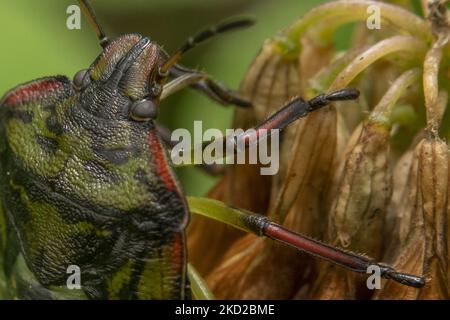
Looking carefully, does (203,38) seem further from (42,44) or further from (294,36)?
(42,44)

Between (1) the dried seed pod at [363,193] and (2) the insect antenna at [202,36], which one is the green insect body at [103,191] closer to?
(2) the insect antenna at [202,36]

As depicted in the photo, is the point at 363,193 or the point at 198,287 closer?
the point at 363,193

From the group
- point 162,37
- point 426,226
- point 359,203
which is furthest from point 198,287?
point 162,37

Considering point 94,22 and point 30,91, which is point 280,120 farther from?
point 30,91

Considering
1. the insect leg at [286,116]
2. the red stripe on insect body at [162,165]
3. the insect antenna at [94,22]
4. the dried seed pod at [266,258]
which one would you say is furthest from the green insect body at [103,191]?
the dried seed pod at [266,258]

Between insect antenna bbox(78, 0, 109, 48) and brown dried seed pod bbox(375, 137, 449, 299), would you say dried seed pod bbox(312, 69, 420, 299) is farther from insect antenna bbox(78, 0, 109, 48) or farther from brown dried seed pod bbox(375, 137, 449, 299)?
insect antenna bbox(78, 0, 109, 48)

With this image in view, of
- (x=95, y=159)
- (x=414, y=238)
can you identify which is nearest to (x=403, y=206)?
(x=414, y=238)
